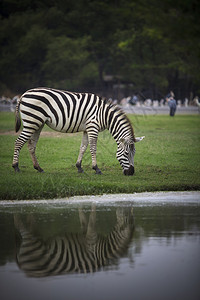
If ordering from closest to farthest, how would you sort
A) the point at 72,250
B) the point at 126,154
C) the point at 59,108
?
the point at 72,250
the point at 126,154
the point at 59,108

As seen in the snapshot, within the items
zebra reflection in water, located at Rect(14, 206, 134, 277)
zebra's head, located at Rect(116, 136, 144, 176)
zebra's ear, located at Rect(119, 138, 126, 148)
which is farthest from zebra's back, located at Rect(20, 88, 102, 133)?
zebra reflection in water, located at Rect(14, 206, 134, 277)

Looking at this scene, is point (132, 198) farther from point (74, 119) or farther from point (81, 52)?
point (81, 52)

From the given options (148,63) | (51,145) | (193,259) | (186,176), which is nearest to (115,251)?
(193,259)

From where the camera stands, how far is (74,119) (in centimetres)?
1358

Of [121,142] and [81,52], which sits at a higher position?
[81,52]

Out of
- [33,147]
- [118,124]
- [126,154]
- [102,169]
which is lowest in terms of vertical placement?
[102,169]

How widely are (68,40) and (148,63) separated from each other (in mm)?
8682

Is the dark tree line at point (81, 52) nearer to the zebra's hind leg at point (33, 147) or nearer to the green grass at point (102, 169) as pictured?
the green grass at point (102, 169)

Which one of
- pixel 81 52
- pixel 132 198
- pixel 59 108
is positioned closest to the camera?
pixel 132 198

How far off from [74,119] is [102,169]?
150 cm

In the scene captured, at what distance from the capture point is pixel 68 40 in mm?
60562

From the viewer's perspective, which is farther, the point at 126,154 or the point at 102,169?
the point at 102,169

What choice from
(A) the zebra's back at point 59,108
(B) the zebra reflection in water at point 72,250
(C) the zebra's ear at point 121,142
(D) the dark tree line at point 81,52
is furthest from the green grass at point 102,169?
(D) the dark tree line at point 81,52

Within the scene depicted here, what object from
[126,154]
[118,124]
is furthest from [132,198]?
[118,124]
